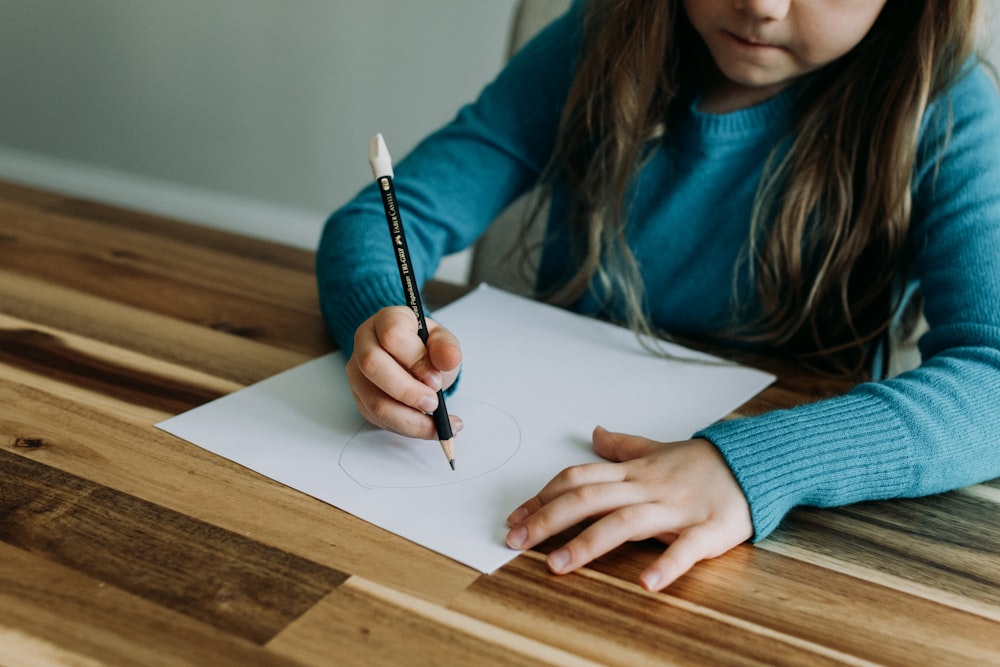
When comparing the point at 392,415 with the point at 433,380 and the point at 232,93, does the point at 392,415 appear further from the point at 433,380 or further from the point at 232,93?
the point at 232,93

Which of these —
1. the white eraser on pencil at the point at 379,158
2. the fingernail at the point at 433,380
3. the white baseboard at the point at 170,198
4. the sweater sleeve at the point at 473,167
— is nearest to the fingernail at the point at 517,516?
the fingernail at the point at 433,380

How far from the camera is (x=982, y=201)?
751 millimetres

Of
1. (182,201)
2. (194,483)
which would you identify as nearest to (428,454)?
(194,483)

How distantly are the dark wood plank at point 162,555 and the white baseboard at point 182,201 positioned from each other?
151 centimetres

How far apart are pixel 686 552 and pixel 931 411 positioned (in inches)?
8.7

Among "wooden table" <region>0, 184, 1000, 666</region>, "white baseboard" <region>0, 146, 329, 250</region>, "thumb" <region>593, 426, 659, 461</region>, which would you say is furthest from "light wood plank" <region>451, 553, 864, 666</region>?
"white baseboard" <region>0, 146, 329, 250</region>

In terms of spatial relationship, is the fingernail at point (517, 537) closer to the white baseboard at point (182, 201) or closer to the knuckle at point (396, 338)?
the knuckle at point (396, 338)

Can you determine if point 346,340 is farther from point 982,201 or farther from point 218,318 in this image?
point 982,201

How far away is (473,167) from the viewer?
3.05 feet

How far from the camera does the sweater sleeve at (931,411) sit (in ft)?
1.78

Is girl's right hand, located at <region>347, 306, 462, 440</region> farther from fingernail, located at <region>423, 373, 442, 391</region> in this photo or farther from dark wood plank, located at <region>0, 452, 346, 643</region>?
dark wood plank, located at <region>0, 452, 346, 643</region>

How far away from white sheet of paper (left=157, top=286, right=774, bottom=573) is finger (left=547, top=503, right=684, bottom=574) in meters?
0.03

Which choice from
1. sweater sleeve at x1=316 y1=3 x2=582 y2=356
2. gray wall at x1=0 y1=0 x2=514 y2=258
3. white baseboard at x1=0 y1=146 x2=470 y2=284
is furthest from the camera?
white baseboard at x1=0 y1=146 x2=470 y2=284

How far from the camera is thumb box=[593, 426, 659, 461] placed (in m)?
0.56
